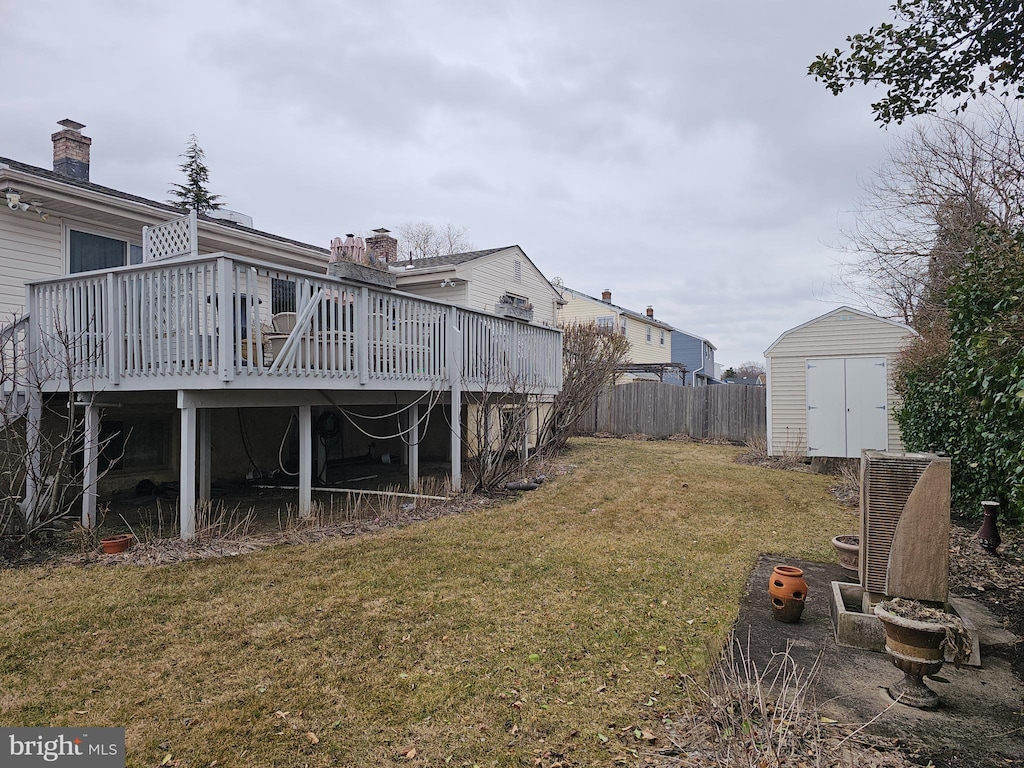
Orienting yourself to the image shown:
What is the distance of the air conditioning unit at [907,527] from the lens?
369cm

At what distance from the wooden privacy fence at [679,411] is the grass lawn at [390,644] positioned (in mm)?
11010

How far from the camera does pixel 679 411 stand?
18438 millimetres

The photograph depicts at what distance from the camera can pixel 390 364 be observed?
7.61 m

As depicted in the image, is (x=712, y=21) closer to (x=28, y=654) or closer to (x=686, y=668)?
(x=686, y=668)

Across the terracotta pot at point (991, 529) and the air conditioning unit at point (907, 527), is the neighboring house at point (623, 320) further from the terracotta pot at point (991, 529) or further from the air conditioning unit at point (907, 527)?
the air conditioning unit at point (907, 527)

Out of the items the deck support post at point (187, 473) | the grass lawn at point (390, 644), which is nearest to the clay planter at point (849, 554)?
the grass lawn at point (390, 644)

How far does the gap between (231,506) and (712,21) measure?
862 cm

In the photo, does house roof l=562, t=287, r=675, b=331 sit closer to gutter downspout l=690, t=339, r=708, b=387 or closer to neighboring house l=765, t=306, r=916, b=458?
gutter downspout l=690, t=339, r=708, b=387

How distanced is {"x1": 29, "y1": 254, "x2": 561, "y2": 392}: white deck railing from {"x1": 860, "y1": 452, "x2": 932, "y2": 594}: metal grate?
17.0 feet

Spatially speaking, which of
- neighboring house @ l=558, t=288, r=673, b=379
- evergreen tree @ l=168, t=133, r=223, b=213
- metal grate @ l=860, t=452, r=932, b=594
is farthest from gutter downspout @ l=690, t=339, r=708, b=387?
metal grate @ l=860, t=452, r=932, b=594

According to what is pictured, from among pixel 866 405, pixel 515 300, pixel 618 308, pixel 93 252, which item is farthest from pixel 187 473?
pixel 618 308

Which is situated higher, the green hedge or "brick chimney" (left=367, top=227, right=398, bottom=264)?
"brick chimney" (left=367, top=227, right=398, bottom=264)

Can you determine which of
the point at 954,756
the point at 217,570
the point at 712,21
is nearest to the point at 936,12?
the point at 712,21

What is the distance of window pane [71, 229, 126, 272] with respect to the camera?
8.38 metres
